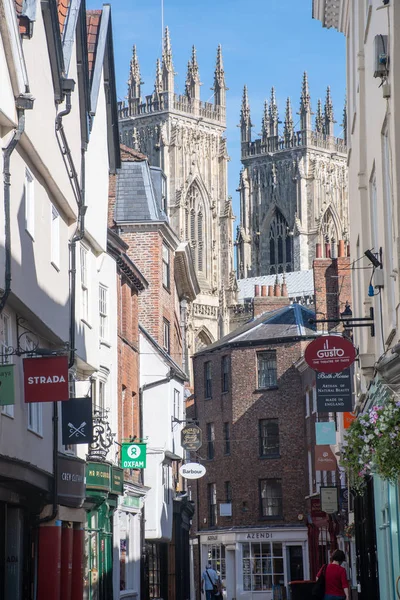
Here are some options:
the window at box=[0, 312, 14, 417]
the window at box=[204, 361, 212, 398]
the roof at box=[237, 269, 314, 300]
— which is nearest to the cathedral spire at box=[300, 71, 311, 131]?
the roof at box=[237, 269, 314, 300]

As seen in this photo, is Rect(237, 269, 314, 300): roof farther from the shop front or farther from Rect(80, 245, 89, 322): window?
Rect(80, 245, 89, 322): window

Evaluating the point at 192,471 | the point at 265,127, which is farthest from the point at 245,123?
the point at 192,471

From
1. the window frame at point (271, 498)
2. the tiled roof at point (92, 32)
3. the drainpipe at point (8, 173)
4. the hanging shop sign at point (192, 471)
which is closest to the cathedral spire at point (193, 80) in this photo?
the window frame at point (271, 498)

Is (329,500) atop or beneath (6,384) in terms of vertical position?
beneath

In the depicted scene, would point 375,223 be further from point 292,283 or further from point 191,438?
point 292,283

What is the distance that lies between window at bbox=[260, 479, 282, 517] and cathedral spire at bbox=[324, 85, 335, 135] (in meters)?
117

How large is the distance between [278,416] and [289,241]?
342ft

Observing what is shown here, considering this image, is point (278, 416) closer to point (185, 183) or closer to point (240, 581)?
point (240, 581)

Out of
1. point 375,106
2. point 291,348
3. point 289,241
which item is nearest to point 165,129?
point 289,241

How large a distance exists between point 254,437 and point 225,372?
3516 millimetres

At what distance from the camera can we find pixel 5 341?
19.1 m

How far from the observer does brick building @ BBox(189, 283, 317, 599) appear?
5475cm

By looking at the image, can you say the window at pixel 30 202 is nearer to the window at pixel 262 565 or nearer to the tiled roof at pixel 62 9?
the tiled roof at pixel 62 9

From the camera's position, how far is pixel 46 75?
70.4 ft
